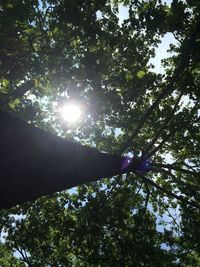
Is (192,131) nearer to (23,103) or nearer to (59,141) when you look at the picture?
(23,103)

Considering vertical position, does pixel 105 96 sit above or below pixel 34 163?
above

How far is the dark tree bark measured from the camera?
4594mm

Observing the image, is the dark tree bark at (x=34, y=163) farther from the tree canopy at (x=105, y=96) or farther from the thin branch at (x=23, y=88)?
the thin branch at (x=23, y=88)

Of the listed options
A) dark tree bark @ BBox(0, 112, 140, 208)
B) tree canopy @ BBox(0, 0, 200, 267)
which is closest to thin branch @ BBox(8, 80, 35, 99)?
tree canopy @ BBox(0, 0, 200, 267)

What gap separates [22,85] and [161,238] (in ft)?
31.7

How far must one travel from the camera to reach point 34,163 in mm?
4738

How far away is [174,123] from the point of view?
575 inches

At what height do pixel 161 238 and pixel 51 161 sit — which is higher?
pixel 161 238

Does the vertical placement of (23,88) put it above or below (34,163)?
above

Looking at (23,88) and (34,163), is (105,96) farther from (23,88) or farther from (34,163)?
(34,163)

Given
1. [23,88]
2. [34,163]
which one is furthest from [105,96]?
[34,163]

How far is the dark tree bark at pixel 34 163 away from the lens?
4594 millimetres

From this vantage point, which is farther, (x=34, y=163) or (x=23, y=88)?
(x=23, y=88)

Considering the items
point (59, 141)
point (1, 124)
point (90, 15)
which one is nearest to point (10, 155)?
point (1, 124)
